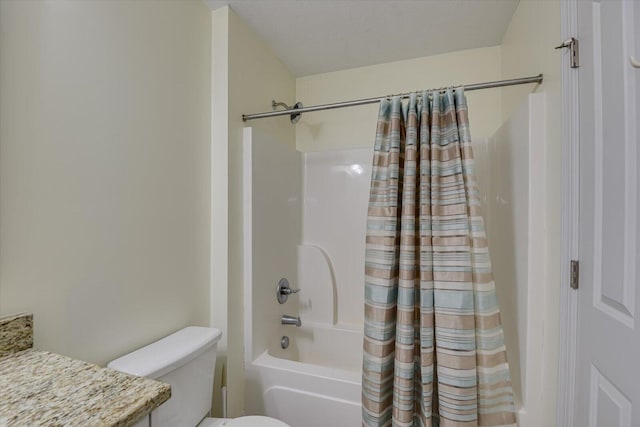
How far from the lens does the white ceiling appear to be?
152cm

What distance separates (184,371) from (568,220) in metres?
1.45

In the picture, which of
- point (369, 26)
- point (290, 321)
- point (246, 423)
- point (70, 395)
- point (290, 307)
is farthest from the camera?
point (290, 307)

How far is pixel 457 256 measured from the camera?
3.74ft

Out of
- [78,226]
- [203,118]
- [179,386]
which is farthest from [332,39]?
[179,386]

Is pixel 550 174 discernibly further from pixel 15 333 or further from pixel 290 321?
pixel 15 333

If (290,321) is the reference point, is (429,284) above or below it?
above

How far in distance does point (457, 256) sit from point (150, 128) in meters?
1.35

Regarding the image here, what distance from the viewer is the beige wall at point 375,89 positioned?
194cm

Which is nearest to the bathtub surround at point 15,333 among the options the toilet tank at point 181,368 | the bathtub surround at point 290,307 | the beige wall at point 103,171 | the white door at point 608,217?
the beige wall at point 103,171

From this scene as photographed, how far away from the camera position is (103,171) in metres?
1.02

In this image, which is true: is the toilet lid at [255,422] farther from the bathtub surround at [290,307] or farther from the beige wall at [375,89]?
the beige wall at [375,89]

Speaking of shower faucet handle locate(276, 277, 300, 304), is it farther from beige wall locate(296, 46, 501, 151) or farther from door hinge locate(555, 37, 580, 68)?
door hinge locate(555, 37, 580, 68)

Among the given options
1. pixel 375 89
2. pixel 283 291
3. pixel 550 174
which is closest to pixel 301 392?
pixel 283 291

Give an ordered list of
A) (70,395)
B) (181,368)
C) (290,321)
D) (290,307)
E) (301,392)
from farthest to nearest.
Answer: (290,307)
(290,321)
(301,392)
(181,368)
(70,395)
